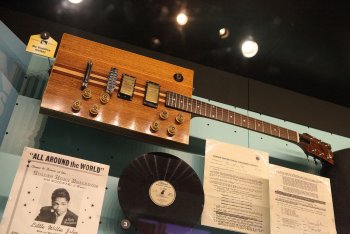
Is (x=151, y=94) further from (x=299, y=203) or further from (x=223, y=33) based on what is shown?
(x=299, y=203)

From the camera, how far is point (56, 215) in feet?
3.43

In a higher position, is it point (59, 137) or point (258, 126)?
point (258, 126)

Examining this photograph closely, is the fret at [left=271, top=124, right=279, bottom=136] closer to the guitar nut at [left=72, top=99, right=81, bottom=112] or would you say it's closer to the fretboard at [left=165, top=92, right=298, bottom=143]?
the fretboard at [left=165, top=92, right=298, bottom=143]

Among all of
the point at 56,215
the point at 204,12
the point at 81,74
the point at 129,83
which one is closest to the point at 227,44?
the point at 204,12

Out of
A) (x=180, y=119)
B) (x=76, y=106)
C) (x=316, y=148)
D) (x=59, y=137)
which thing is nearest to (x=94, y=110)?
(x=76, y=106)

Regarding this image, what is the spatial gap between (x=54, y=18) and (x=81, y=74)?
1.36 feet

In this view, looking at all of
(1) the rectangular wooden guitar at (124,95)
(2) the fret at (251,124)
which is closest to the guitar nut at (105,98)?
(1) the rectangular wooden guitar at (124,95)

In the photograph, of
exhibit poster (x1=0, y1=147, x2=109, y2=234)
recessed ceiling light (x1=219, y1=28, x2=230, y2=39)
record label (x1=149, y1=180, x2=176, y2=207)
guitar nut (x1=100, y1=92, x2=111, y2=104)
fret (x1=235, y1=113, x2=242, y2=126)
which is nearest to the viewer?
exhibit poster (x1=0, y1=147, x2=109, y2=234)

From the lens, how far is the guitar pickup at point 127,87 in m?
1.29

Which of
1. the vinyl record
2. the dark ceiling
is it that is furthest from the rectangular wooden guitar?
the dark ceiling

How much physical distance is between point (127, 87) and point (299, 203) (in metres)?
0.72

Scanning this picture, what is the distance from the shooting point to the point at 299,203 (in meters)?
1.34

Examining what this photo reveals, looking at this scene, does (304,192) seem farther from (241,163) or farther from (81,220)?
(81,220)

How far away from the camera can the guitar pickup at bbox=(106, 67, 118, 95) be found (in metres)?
1.28
